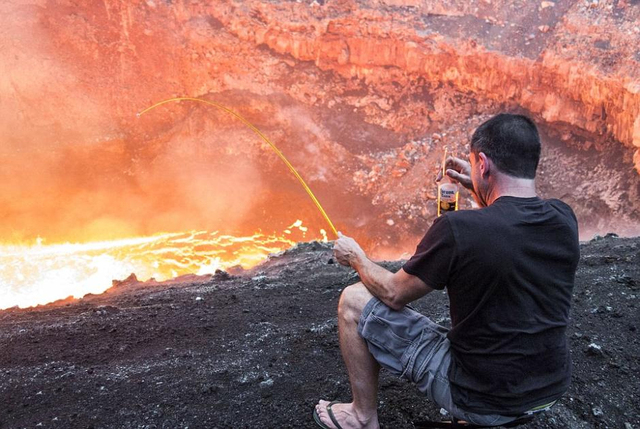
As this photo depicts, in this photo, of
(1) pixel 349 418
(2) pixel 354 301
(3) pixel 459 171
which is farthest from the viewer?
(3) pixel 459 171

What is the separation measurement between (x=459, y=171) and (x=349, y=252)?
4.45ft

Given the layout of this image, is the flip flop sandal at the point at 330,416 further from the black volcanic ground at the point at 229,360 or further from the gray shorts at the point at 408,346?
the gray shorts at the point at 408,346

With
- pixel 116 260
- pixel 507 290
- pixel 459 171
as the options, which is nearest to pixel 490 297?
pixel 507 290

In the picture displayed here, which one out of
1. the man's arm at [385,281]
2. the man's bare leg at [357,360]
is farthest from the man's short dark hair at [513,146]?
the man's bare leg at [357,360]

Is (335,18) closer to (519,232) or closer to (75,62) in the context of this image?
(75,62)

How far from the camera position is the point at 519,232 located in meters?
1.93

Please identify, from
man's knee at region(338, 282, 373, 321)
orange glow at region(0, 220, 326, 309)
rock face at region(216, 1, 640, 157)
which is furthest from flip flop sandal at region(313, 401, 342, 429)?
rock face at region(216, 1, 640, 157)

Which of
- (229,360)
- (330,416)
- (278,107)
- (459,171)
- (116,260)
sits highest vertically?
(459,171)

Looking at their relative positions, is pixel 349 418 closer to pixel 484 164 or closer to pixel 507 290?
pixel 507 290

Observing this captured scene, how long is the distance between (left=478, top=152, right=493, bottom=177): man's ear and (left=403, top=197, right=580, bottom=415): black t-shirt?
0.60 ft

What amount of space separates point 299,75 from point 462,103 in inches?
174

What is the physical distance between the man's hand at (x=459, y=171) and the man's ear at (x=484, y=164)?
0.83 m

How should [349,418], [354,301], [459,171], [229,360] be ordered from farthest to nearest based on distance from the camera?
[229,360] → [459,171] → [349,418] → [354,301]

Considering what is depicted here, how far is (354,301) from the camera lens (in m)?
2.37
